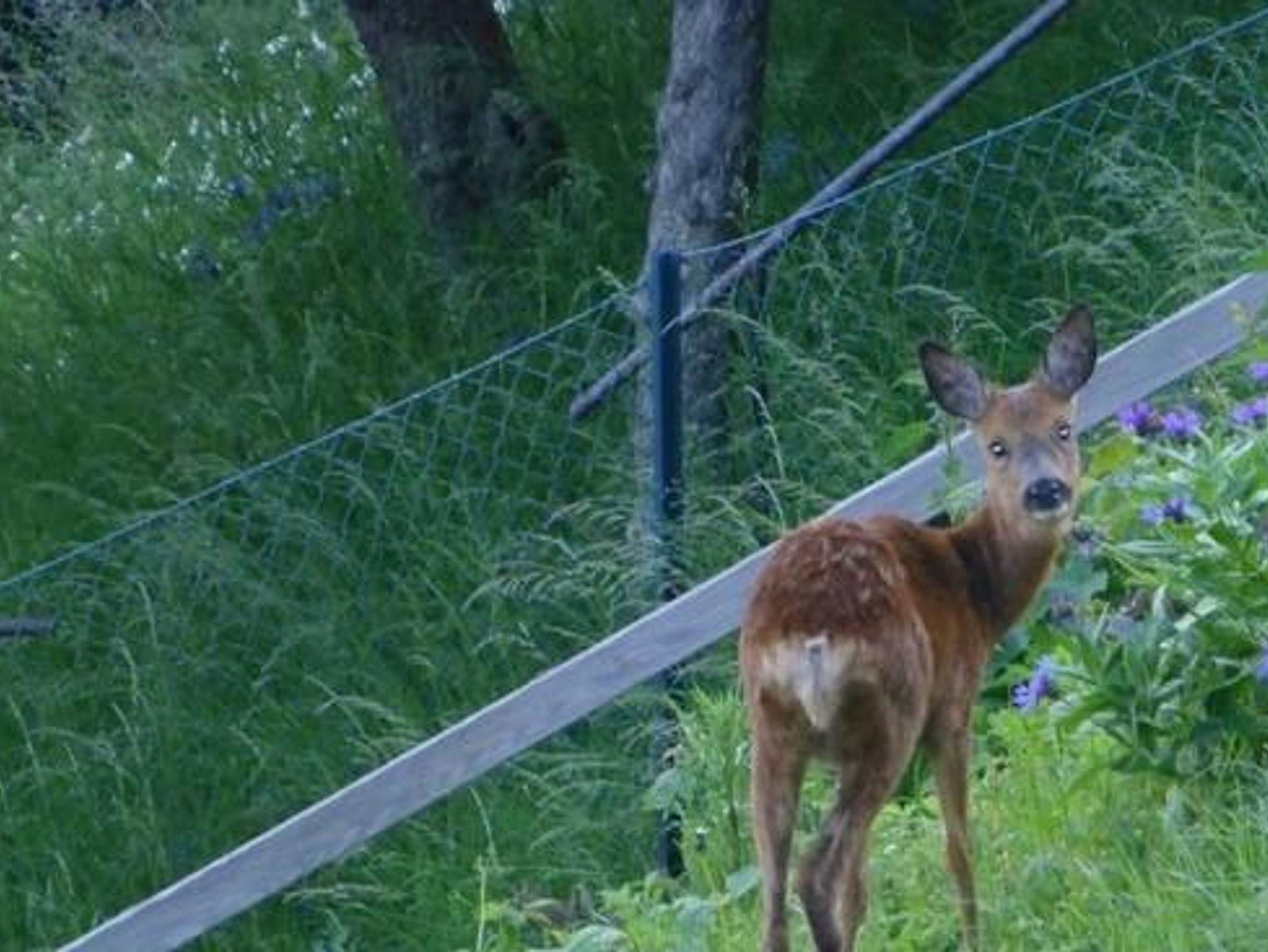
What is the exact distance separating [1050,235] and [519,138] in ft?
8.49

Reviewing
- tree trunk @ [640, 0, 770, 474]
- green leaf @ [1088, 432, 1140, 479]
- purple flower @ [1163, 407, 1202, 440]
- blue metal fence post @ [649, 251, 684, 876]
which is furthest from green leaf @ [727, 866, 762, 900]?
tree trunk @ [640, 0, 770, 474]

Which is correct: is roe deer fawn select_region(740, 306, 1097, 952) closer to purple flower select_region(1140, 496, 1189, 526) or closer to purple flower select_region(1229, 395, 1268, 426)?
purple flower select_region(1140, 496, 1189, 526)

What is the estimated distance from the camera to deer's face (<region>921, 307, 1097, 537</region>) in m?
7.40

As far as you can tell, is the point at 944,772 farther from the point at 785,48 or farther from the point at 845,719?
the point at 785,48

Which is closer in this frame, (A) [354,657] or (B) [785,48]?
(A) [354,657]

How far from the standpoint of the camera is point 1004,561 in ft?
24.6

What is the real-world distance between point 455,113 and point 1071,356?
575 centimetres

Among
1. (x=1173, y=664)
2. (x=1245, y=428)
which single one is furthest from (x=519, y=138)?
(x=1173, y=664)

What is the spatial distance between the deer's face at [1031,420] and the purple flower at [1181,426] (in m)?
0.79

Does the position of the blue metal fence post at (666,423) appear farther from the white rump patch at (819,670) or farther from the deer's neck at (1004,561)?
the white rump patch at (819,670)

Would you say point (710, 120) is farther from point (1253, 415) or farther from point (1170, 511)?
point (1170, 511)

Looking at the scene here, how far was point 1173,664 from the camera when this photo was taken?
24.5 feet

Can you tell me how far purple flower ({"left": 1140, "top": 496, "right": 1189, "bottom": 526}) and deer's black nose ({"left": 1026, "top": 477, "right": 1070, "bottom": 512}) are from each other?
0.89 feet

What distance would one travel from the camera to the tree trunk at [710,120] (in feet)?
35.8
